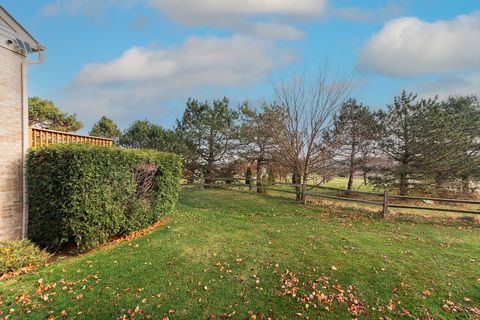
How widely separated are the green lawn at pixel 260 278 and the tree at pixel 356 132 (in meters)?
8.34

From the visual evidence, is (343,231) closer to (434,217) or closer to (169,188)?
(434,217)

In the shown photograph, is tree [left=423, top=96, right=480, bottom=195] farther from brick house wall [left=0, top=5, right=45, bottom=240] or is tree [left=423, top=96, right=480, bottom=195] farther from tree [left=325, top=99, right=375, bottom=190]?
brick house wall [left=0, top=5, right=45, bottom=240]

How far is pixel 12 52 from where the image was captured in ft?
18.3

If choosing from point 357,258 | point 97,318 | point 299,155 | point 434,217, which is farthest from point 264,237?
point 434,217

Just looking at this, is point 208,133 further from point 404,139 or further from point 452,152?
point 452,152

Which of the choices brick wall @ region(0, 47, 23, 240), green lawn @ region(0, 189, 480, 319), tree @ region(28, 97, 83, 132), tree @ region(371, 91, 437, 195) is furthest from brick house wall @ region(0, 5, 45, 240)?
tree @ region(371, 91, 437, 195)

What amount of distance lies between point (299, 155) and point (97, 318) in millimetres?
10010

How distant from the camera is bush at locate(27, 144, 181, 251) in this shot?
500 cm

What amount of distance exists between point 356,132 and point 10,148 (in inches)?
625

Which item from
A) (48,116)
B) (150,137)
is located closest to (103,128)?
(48,116)

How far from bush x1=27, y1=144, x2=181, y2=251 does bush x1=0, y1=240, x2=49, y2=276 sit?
401mm

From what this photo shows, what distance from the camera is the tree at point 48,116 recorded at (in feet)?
55.9

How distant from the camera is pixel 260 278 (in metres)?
4.27

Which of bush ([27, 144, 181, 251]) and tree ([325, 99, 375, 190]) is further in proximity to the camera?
tree ([325, 99, 375, 190])
